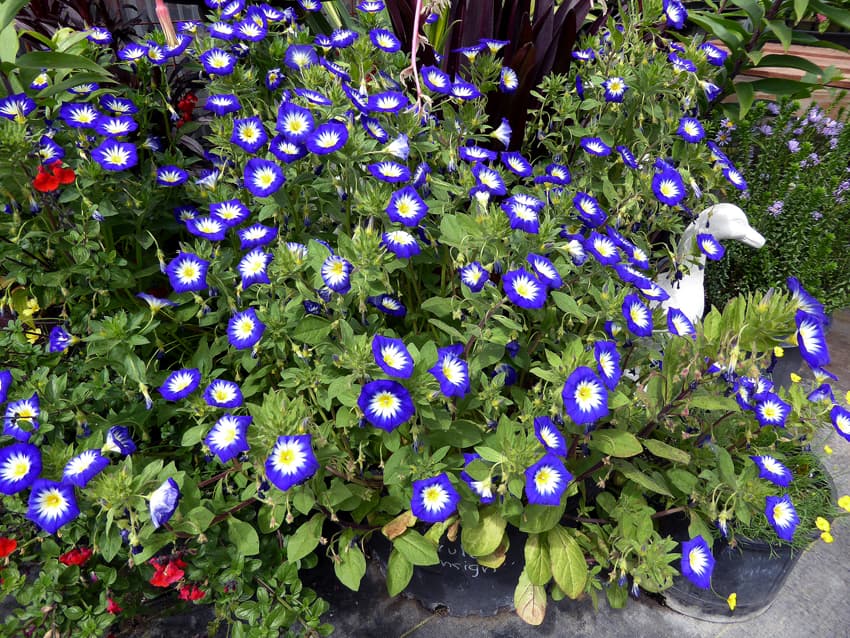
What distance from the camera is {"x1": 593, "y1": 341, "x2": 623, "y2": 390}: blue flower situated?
3.67ft

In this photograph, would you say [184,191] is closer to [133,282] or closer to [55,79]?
[133,282]

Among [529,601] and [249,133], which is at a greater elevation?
[249,133]

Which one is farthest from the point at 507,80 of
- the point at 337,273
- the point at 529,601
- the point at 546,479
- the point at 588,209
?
the point at 529,601

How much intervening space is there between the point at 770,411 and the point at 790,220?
43.4 inches

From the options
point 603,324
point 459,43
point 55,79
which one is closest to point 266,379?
point 603,324

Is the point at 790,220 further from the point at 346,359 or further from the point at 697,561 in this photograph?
the point at 346,359

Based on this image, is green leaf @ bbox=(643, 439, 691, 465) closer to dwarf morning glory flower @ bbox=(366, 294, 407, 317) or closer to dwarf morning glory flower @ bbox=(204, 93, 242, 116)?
dwarf morning glory flower @ bbox=(366, 294, 407, 317)

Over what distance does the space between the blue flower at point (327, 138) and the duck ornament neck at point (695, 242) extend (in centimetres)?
→ 95

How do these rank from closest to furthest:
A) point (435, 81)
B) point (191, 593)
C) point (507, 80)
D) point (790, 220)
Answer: point (191, 593)
point (435, 81)
point (507, 80)
point (790, 220)

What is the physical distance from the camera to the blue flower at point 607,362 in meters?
1.12

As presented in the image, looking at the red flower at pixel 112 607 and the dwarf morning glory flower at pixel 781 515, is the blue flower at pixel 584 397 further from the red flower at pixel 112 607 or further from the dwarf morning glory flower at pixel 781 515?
the red flower at pixel 112 607

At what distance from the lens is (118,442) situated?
3.84 ft

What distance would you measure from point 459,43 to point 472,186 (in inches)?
39.9

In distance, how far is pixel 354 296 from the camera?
1.19 meters
